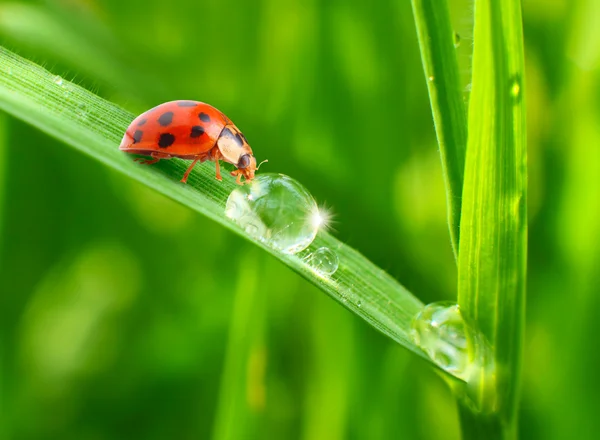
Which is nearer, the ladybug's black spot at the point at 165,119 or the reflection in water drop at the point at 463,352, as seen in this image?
the reflection in water drop at the point at 463,352

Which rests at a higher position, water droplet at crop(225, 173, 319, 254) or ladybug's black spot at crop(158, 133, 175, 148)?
ladybug's black spot at crop(158, 133, 175, 148)

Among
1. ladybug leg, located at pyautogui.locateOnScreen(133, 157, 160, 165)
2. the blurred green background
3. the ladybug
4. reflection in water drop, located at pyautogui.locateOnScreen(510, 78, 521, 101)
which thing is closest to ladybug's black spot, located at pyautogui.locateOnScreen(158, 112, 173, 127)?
the ladybug

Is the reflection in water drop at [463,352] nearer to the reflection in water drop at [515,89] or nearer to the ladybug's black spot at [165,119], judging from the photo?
the reflection in water drop at [515,89]

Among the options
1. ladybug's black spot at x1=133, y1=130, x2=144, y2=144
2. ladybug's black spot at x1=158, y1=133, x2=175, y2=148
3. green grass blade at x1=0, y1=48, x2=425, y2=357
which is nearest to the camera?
green grass blade at x1=0, y1=48, x2=425, y2=357

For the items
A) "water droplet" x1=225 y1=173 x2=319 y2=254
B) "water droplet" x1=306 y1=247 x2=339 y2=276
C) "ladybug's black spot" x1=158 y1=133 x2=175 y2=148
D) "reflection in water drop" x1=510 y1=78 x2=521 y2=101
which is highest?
"ladybug's black spot" x1=158 y1=133 x2=175 y2=148

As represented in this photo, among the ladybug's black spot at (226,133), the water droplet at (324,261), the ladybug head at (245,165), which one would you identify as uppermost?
the ladybug's black spot at (226,133)

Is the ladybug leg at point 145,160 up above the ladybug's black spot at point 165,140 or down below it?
below

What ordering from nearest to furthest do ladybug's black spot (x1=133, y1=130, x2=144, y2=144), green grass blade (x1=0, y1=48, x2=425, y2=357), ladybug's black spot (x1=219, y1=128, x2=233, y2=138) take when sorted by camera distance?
green grass blade (x1=0, y1=48, x2=425, y2=357) → ladybug's black spot (x1=133, y1=130, x2=144, y2=144) → ladybug's black spot (x1=219, y1=128, x2=233, y2=138)

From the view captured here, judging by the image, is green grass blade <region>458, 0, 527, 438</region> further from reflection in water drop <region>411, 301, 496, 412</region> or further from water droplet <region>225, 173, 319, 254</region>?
water droplet <region>225, 173, 319, 254</region>

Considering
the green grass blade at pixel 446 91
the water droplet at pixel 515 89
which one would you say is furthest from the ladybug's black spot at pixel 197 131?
the water droplet at pixel 515 89
